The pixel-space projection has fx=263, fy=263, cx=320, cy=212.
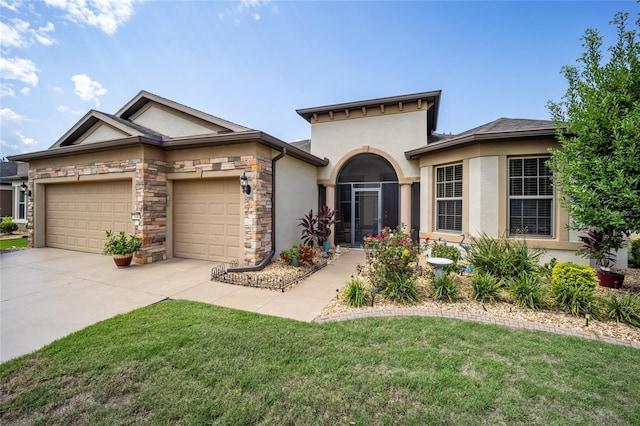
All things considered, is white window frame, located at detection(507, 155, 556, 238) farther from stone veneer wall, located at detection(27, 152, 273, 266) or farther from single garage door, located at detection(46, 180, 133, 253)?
single garage door, located at detection(46, 180, 133, 253)

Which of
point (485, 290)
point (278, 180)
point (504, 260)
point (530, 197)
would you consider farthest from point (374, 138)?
point (485, 290)

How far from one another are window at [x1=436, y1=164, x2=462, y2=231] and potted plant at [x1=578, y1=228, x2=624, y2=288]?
272cm

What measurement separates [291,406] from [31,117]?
596 inches

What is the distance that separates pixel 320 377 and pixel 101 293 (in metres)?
5.15

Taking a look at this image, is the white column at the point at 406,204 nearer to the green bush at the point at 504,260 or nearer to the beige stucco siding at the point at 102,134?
the green bush at the point at 504,260

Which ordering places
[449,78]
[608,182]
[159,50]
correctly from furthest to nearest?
[449,78] → [159,50] → [608,182]

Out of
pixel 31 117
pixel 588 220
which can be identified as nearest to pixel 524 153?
pixel 588 220

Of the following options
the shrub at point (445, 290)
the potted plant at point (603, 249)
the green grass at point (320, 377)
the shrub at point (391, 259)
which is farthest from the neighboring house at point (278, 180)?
the green grass at point (320, 377)

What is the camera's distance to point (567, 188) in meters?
5.47

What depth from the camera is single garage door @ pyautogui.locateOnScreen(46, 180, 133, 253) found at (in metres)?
8.65

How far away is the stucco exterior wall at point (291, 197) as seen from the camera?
8273mm

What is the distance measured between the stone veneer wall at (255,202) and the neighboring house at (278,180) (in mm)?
32

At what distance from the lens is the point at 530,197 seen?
6895 mm

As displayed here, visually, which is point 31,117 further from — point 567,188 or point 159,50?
point 567,188
